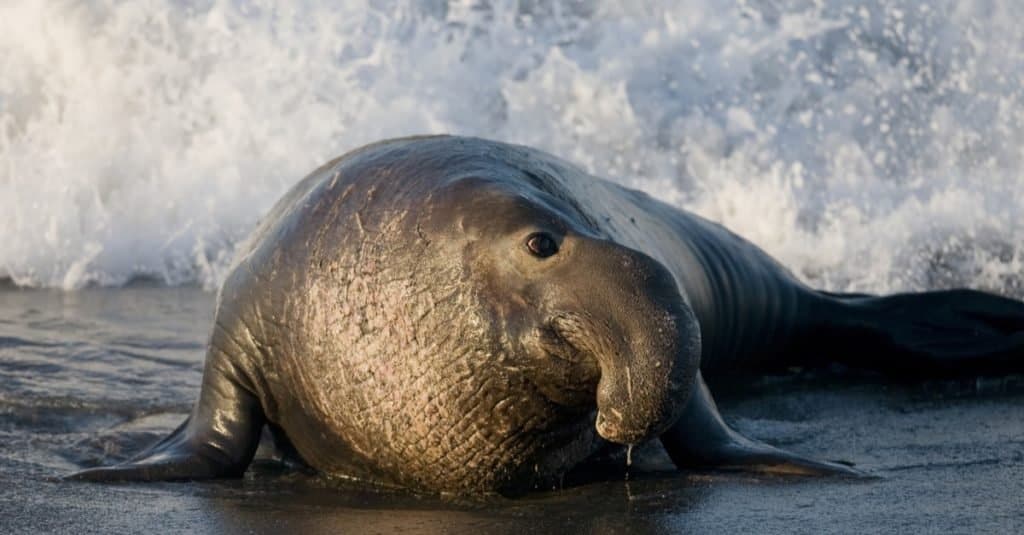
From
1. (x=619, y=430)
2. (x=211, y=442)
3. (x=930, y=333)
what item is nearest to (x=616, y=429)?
(x=619, y=430)

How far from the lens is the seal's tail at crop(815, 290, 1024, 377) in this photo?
686 centimetres

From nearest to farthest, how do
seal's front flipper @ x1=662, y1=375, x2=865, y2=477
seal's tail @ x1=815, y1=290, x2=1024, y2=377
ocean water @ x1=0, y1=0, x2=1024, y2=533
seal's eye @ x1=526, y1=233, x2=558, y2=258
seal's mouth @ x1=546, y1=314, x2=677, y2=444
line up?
1. seal's mouth @ x1=546, y1=314, x2=677, y2=444
2. seal's eye @ x1=526, y1=233, x2=558, y2=258
3. seal's front flipper @ x1=662, y1=375, x2=865, y2=477
4. ocean water @ x1=0, y1=0, x2=1024, y2=533
5. seal's tail @ x1=815, y1=290, x2=1024, y2=377

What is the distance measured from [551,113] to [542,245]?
7.93 metres

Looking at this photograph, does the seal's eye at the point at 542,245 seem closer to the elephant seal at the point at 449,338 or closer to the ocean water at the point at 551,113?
the elephant seal at the point at 449,338

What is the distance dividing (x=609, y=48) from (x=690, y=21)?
74 centimetres

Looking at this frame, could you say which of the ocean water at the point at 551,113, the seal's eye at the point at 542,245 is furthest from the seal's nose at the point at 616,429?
the ocean water at the point at 551,113

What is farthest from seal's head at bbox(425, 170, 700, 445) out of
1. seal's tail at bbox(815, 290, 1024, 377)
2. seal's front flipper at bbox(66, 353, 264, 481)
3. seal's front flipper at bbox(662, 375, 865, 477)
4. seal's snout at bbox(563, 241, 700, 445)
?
seal's tail at bbox(815, 290, 1024, 377)

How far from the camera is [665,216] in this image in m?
6.91

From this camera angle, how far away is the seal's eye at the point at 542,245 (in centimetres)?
416

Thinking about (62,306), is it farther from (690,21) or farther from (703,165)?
(690,21)

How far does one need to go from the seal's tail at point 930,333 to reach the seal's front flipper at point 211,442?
3109mm

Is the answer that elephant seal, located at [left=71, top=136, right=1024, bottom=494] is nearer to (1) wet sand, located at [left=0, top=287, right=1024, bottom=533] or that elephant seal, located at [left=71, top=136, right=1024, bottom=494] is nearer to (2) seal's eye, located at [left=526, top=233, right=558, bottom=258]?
(2) seal's eye, located at [left=526, top=233, right=558, bottom=258]

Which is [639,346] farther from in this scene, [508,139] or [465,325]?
[508,139]

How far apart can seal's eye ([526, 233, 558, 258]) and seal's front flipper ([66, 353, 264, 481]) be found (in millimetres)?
1224
